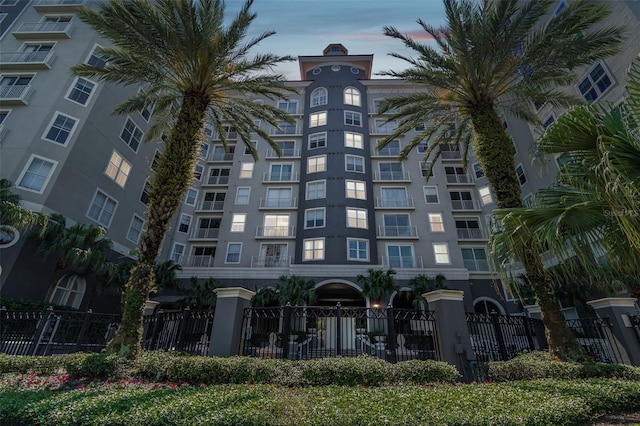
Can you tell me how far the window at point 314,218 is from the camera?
2751 centimetres

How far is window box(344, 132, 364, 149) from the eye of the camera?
102 feet

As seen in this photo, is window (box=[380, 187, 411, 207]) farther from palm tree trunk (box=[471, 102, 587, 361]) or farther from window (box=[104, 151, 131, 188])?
window (box=[104, 151, 131, 188])

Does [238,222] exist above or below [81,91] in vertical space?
below

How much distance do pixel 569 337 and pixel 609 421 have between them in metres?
4.22

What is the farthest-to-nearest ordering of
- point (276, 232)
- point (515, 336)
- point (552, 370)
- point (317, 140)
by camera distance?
point (317, 140)
point (276, 232)
point (515, 336)
point (552, 370)

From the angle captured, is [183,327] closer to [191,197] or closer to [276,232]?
[276,232]

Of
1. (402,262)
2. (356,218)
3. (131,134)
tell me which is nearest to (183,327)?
(356,218)

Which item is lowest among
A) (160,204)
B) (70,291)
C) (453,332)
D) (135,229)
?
(453,332)

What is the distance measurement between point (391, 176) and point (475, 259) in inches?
437

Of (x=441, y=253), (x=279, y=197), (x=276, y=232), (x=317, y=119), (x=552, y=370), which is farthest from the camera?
(x=317, y=119)

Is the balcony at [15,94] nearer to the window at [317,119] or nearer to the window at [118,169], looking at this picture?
the window at [118,169]

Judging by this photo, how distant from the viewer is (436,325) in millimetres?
10180

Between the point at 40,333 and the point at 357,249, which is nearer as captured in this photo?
the point at 40,333

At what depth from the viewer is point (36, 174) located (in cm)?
1856
